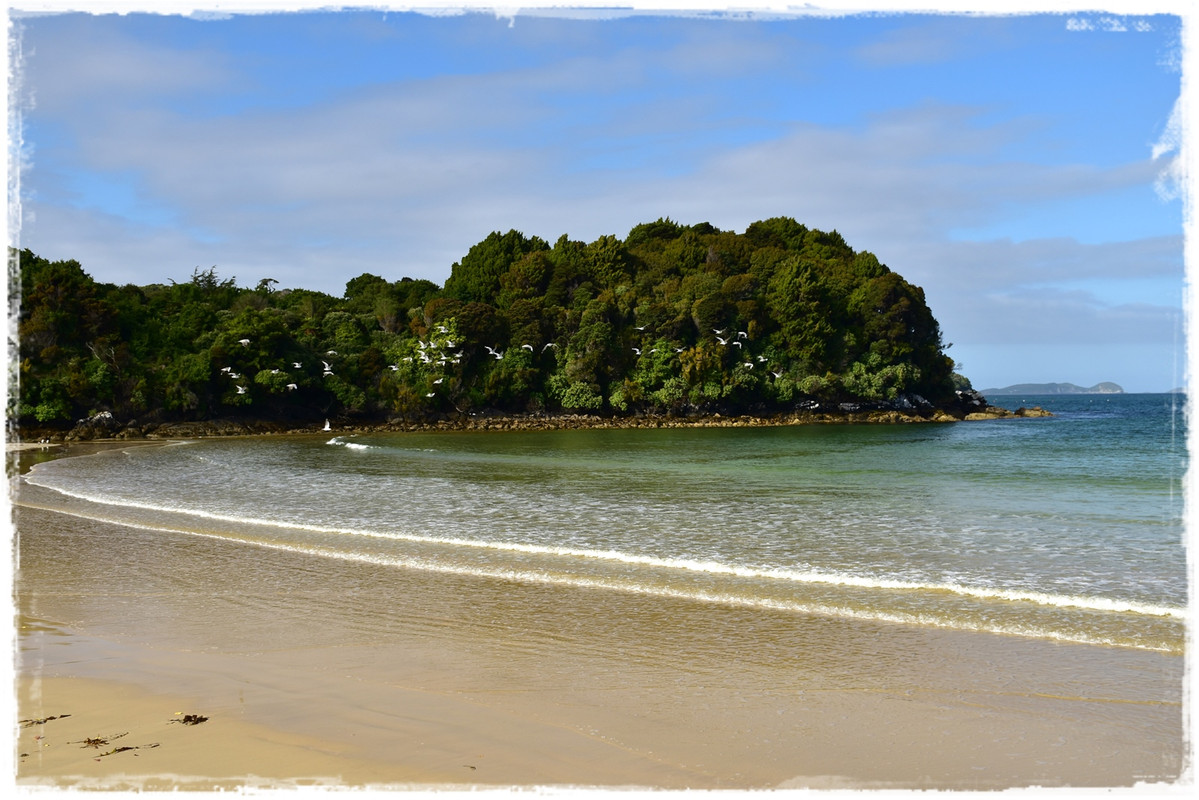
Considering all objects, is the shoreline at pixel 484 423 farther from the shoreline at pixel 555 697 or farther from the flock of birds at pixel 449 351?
the shoreline at pixel 555 697

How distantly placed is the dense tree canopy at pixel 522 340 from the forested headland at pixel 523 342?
152mm

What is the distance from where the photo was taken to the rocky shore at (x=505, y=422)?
52375 millimetres

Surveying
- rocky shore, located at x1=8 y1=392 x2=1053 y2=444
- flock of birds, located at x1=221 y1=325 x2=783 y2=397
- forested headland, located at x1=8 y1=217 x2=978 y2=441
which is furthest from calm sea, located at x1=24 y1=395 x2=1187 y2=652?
flock of birds, located at x1=221 y1=325 x2=783 y2=397

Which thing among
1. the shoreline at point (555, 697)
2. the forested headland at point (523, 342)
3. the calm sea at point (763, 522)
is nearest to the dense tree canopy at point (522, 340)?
the forested headland at point (523, 342)

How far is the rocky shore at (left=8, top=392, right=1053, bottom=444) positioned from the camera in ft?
172

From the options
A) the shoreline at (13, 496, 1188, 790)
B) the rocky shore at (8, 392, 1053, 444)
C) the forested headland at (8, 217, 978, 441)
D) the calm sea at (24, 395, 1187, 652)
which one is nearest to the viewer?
the shoreline at (13, 496, 1188, 790)

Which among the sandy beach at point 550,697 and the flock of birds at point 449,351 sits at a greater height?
the flock of birds at point 449,351

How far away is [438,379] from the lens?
64188mm

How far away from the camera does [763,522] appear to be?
1484 centimetres

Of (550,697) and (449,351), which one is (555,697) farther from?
(449,351)

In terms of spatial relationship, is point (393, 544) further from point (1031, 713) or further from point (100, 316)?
point (100, 316)

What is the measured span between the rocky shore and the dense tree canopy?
3.39ft

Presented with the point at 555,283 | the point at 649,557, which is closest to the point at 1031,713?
the point at 649,557

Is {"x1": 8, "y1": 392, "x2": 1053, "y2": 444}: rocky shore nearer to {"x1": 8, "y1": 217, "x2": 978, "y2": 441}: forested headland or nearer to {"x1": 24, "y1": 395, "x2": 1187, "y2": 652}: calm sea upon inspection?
{"x1": 8, "y1": 217, "x2": 978, "y2": 441}: forested headland
